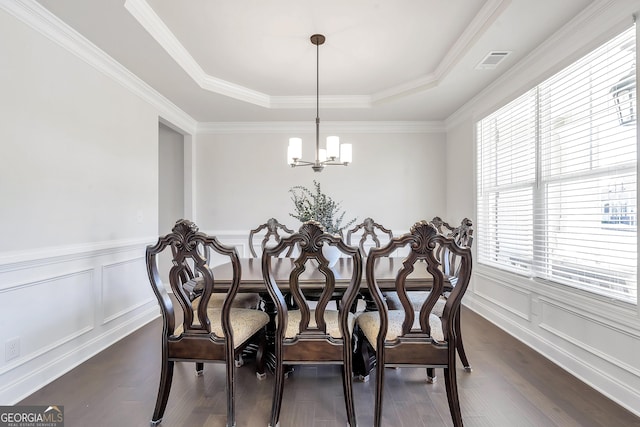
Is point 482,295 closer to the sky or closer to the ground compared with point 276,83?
closer to the ground

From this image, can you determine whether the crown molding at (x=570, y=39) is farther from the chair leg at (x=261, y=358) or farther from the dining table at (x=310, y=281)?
the chair leg at (x=261, y=358)

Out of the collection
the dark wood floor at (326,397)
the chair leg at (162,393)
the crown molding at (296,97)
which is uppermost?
the crown molding at (296,97)

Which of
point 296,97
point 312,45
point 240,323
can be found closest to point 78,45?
point 312,45

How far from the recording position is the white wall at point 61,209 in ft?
6.60

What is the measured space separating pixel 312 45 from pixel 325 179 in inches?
87.3

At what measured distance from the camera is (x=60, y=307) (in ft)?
7.79

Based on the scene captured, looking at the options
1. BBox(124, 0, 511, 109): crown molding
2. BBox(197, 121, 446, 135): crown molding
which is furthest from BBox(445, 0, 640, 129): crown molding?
BBox(197, 121, 446, 135): crown molding

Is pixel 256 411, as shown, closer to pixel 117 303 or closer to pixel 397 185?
pixel 117 303

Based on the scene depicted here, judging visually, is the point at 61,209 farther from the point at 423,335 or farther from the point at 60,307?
the point at 423,335

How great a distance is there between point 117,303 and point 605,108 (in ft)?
13.8

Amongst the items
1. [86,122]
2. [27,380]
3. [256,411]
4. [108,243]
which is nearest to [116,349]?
[27,380]

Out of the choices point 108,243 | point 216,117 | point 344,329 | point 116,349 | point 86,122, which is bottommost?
point 116,349

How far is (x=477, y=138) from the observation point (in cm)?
392

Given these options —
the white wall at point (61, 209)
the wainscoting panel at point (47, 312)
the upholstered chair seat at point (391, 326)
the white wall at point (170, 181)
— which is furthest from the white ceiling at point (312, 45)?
the upholstered chair seat at point (391, 326)
